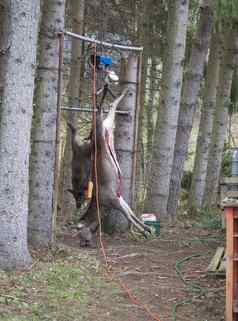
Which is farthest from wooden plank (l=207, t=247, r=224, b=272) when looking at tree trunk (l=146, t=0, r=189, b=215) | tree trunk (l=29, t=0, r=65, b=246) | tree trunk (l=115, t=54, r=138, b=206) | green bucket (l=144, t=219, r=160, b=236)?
tree trunk (l=146, t=0, r=189, b=215)

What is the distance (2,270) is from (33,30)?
8.62 feet

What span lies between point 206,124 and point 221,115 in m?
0.68

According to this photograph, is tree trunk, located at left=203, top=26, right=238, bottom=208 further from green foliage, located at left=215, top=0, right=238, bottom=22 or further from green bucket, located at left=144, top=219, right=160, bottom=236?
green bucket, located at left=144, top=219, right=160, bottom=236

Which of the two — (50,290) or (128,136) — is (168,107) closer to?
(128,136)

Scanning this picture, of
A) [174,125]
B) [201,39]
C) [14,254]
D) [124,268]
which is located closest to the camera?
[14,254]

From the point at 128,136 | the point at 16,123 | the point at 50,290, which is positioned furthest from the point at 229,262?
the point at 128,136

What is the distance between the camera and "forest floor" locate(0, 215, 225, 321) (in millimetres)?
6238

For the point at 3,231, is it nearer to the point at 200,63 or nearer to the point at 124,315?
the point at 124,315

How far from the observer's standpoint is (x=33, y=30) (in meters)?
7.23

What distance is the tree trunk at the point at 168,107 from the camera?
38.4ft

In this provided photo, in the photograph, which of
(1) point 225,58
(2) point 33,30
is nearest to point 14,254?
(2) point 33,30

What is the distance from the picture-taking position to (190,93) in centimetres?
1295

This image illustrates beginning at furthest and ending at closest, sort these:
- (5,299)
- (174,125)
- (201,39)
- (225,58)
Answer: (225,58)
(201,39)
(174,125)
(5,299)

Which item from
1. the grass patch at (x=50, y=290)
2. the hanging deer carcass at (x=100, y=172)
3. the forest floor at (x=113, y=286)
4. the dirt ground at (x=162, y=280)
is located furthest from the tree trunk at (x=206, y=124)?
the grass patch at (x=50, y=290)
